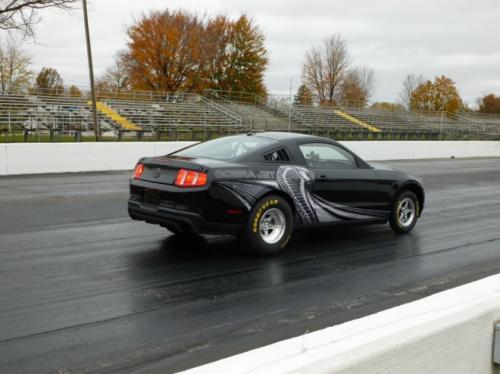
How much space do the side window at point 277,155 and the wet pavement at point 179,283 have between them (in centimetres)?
114

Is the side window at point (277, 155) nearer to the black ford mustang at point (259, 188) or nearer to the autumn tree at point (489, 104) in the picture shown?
the black ford mustang at point (259, 188)

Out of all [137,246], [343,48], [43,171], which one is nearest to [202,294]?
[137,246]

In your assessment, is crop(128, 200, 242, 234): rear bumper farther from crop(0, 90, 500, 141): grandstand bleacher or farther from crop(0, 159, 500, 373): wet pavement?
crop(0, 90, 500, 141): grandstand bleacher

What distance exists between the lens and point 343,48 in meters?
67.8

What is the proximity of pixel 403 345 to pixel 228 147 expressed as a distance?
500 centimetres

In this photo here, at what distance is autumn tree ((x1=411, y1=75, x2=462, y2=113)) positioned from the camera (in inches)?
3108

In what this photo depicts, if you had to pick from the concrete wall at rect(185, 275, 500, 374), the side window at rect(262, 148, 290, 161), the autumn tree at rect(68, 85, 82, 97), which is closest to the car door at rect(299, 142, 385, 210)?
the side window at rect(262, 148, 290, 161)

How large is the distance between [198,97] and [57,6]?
12438mm

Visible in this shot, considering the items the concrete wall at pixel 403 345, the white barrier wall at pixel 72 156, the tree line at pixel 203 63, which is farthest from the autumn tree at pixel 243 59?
the concrete wall at pixel 403 345

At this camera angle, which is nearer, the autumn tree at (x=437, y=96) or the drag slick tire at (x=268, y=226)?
the drag slick tire at (x=268, y=226)

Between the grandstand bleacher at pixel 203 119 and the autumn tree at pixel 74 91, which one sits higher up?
the autumn tree at pixel 74 91

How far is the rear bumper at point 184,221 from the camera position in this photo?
242 inches

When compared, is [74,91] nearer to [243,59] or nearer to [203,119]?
[203,119]

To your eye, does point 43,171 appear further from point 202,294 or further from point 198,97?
point 198,97
